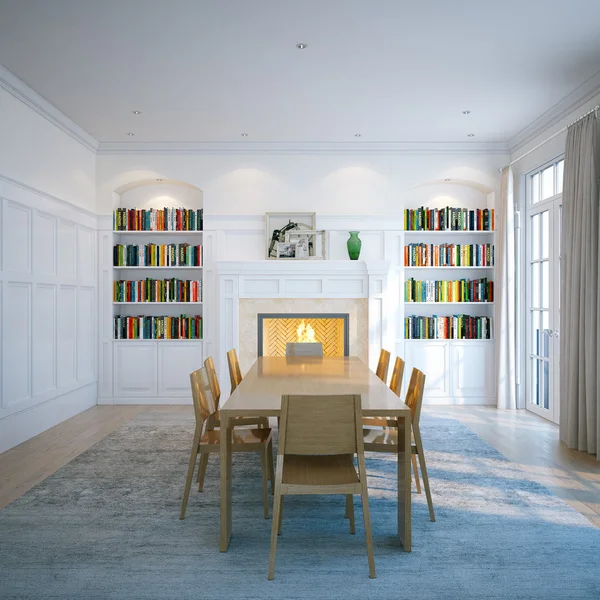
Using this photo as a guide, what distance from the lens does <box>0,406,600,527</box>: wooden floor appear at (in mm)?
3887

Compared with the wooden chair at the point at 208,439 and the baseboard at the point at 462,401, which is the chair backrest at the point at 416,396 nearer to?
the wooden chair at the point at 208,439

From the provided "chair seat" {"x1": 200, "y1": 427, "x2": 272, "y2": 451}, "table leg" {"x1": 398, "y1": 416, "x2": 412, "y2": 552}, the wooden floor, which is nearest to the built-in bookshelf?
the wooden floor

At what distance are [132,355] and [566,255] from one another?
5.06m

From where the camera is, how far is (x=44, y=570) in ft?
8.81

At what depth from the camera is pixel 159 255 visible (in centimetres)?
717

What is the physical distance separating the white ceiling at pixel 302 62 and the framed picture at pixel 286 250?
1.34 metres

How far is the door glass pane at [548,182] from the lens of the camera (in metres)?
6.09

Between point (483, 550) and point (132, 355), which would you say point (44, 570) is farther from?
point (132, 355)

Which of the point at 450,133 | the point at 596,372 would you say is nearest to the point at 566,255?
the point at 596,372

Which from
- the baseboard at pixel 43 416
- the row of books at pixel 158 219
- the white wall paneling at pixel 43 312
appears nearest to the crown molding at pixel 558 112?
the row of books at pixel 158 219

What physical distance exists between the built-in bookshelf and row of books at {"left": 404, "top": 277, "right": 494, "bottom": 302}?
2.68m

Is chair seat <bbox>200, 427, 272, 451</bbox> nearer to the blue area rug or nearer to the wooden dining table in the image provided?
the wooden dining table

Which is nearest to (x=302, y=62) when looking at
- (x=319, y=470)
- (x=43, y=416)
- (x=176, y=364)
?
(x=319, y=470)

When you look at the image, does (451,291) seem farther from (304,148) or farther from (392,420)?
(392,420)
